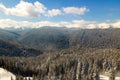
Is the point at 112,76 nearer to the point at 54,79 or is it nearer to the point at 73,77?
the point at 73,77

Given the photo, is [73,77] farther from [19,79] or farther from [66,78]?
[19,79]

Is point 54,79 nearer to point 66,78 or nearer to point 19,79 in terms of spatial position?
point 66,78

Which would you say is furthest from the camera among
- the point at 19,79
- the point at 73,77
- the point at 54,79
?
the point at 54,79

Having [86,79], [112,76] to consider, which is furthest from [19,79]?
[112,76]

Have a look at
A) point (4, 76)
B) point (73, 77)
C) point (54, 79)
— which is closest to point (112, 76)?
point (73, 77)

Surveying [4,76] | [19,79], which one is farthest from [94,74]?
[4,76]

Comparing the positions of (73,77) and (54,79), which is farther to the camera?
(54,79)

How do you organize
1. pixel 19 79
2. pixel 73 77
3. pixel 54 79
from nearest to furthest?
pixel 19 79 < pixel 73 77 < pixel 54 79

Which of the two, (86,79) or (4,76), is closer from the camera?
(86,79)
